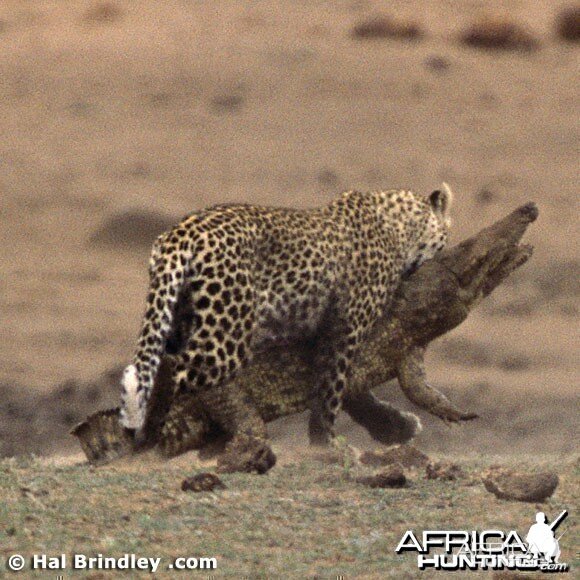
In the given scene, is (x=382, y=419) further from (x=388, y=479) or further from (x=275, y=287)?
(x=388, y=479)

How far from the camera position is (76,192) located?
23094mm

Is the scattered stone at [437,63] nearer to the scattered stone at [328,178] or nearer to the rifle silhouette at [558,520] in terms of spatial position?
the scattered stone at [328,178]

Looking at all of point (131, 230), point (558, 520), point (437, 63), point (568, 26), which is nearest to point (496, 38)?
point (568, 26)

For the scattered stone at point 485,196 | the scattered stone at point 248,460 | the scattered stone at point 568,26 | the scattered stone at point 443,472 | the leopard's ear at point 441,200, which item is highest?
the scattered stone at point 568,26

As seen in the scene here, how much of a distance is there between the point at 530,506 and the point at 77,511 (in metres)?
2.03

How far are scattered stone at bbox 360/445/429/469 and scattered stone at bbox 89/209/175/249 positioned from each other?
1115cm

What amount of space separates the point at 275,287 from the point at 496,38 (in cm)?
2017

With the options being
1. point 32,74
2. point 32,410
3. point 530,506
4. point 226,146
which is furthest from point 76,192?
point 530,506

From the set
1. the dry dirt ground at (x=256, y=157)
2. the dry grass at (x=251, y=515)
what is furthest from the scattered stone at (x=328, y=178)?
the dry grass at (x=251, y=515)

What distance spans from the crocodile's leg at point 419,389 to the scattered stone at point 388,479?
1.82 m

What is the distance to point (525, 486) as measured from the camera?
29.5 ft

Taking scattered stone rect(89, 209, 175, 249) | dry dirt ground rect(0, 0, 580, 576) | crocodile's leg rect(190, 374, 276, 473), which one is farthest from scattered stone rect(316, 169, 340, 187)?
crocodile's leg rect(190, 374, 276, 473)

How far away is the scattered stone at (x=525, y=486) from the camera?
29.4 feet

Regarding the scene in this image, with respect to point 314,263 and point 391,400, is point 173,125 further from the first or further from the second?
point 314,263
